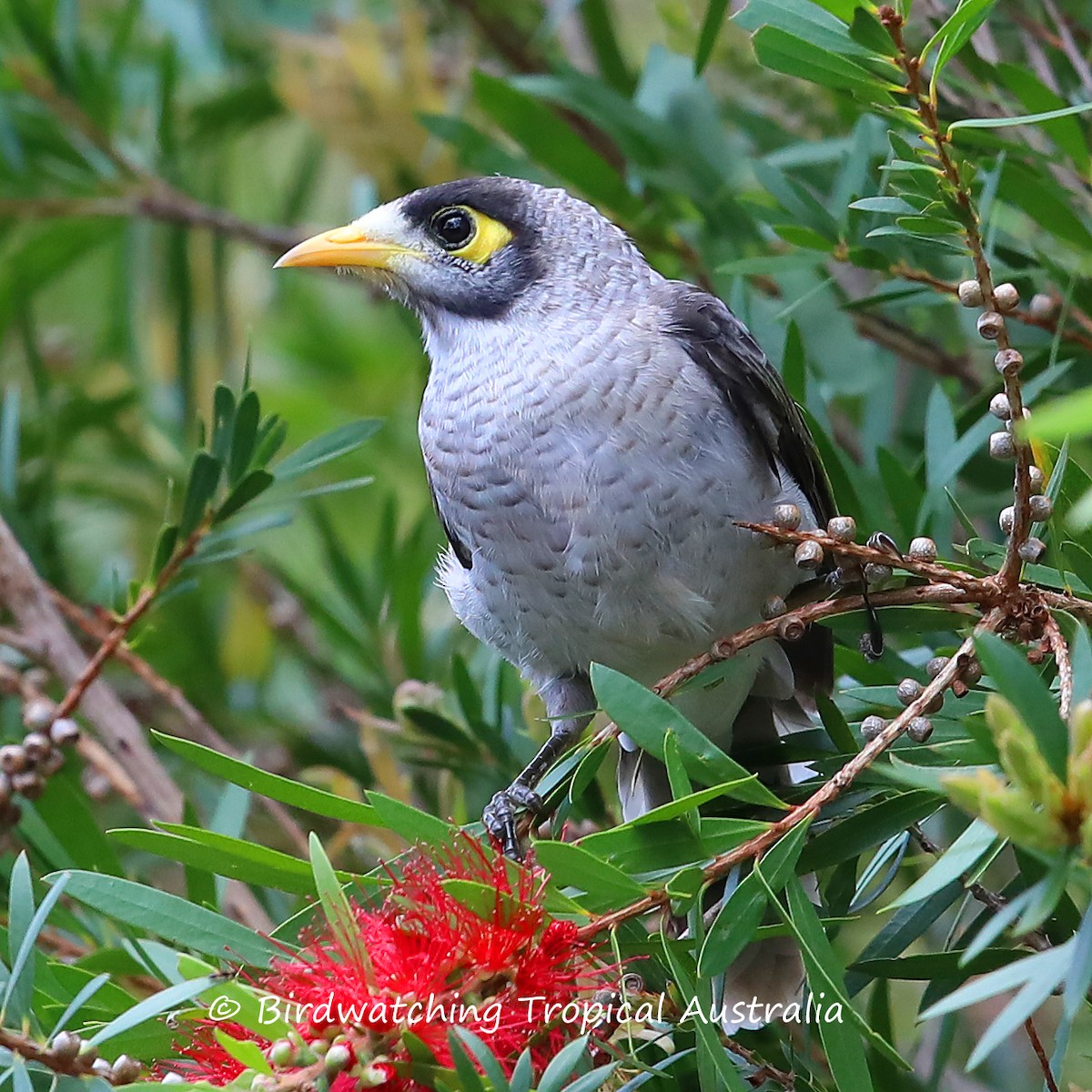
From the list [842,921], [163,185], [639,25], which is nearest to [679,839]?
[842,921]

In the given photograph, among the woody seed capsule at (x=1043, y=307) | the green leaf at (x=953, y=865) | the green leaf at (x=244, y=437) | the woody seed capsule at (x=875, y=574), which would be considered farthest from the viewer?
the green leaf at (x=244, y=437)

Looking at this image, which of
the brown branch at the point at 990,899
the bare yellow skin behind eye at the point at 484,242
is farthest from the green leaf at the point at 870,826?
the bare yellow skin behind eye at the point at 484,242

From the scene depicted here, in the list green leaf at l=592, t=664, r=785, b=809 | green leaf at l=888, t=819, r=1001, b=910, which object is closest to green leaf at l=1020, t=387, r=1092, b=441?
green leaf at l=888, t=819, r=1001, b=910

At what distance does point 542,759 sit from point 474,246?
40.2 inches

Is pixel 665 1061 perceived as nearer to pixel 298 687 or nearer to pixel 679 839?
pixel 679 839

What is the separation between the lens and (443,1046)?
137cm

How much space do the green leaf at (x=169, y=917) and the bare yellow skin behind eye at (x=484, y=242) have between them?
1.48 metres

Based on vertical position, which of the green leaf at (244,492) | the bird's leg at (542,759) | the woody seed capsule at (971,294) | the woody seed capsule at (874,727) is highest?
the woody seed capsule at (971,294)

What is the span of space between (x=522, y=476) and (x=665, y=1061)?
3.41 ft

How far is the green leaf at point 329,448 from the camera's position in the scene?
2277 mm

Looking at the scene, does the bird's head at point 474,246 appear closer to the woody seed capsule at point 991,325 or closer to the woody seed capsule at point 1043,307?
the woody seed capsule at point 1043,307

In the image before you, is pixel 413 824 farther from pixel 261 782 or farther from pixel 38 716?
pixel 38 716

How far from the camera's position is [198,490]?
2248mm

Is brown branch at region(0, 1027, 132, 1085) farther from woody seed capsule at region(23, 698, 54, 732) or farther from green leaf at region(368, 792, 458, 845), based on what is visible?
woody seed capsule at region(23, 698, 54, 732)
